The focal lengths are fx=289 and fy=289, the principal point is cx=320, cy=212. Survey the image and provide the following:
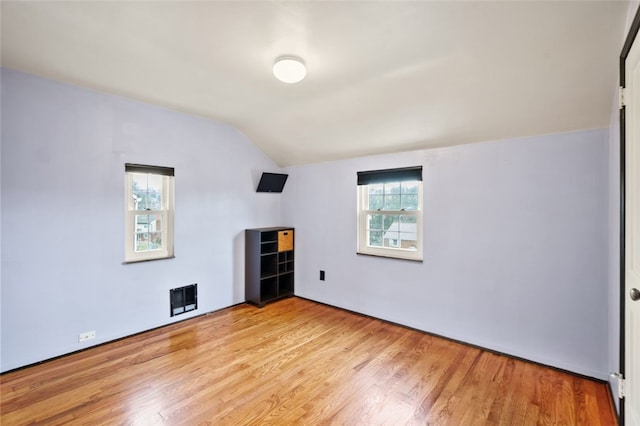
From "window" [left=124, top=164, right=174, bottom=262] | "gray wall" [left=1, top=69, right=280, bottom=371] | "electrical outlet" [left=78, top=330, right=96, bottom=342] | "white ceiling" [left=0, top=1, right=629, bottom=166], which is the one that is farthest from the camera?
"window" [left=124, top=164, right=174, bottom=262]

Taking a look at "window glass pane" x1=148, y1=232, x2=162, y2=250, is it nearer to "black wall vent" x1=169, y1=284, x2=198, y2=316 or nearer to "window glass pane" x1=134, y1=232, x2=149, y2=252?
"window glass pane" x1=134, y1=232, x2=149, y2=252

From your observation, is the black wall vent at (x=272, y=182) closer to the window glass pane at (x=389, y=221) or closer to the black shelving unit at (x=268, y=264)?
the black shelving unit at (x=268, y=264)

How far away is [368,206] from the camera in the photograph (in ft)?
12.6

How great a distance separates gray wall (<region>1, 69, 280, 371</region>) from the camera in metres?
2.41

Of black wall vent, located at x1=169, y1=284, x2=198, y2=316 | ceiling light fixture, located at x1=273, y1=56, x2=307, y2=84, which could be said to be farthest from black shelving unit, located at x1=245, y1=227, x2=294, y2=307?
ceiling light fixture, located at x1=273, y1=56, x2=307, y2=84

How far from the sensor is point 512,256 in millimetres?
2643

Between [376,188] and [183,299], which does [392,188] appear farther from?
[183,299]

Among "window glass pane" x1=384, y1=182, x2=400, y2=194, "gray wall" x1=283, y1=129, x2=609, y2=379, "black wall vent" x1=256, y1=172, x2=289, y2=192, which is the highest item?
"black wall vent" x1=256, y1=172, x2=289, y2=192

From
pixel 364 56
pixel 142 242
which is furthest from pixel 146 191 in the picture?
pixel 364 56

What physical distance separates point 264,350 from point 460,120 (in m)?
2.83

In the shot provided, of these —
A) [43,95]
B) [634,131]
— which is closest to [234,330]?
[43,95]

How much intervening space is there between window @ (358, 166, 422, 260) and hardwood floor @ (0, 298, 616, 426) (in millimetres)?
1018

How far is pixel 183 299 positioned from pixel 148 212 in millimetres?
1106

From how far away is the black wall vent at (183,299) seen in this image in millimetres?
3391
